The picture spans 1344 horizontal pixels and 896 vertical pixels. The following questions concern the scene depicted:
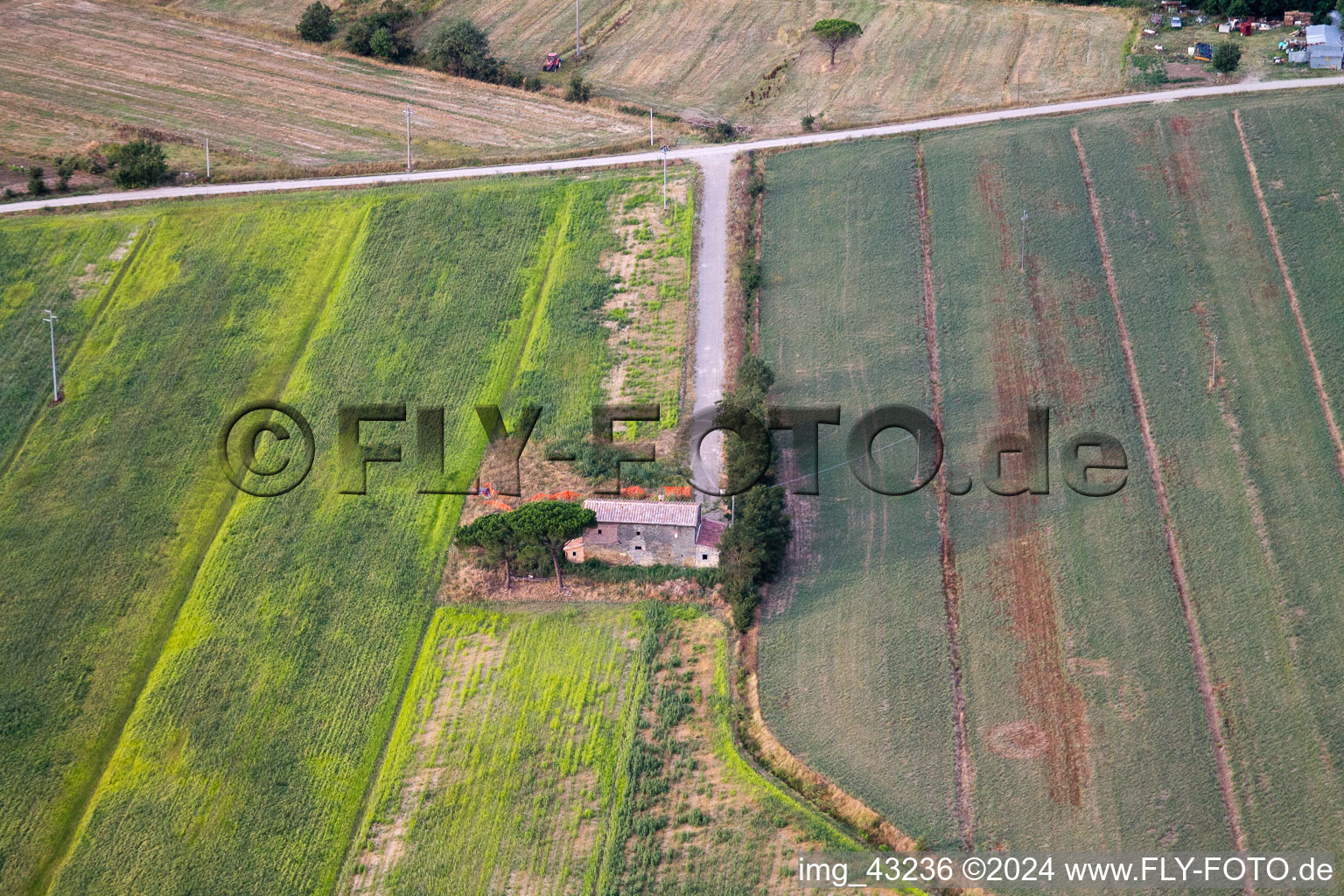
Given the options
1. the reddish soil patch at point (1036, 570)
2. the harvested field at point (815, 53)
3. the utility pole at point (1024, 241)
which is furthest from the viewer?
the harvested field at point (815, 53)

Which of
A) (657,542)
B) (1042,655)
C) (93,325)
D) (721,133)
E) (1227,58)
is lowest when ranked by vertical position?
(1042,655)

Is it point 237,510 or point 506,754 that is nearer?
point 506,754

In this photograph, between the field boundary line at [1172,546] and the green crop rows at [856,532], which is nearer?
the field boundary line at [1172,546]

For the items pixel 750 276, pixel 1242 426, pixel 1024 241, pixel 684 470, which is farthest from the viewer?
pixel 1024 241

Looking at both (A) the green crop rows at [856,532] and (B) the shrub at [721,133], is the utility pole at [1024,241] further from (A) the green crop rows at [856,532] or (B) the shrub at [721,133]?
(B) the shrub at [721,133]

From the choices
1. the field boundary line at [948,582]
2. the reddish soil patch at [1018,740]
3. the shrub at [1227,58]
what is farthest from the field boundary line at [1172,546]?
the shrub at [1227,58]

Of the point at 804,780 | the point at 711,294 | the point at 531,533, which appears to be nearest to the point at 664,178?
the point at 711,294

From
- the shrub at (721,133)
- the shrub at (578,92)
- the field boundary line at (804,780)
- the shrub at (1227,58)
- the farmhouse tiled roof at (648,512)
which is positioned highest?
the shrub at (578,92)

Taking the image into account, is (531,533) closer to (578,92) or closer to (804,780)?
(804,780)

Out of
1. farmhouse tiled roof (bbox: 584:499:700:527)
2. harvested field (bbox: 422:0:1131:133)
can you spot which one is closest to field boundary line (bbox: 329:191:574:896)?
farmhouse tiled roof (bbox: 584:499:700:527)
